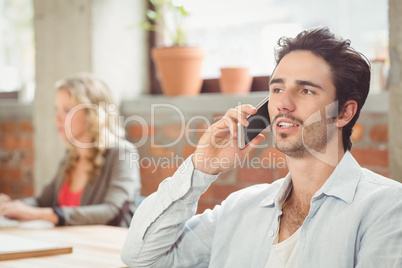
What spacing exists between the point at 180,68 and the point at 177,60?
0.04 m

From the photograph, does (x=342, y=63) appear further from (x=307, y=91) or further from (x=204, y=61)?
(x=204, y=61)

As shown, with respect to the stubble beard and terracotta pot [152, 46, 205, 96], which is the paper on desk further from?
terracotta pot [152, 46, 205, 96]

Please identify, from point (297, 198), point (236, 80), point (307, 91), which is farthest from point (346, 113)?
point (236, 80)

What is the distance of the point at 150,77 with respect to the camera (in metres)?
3.46

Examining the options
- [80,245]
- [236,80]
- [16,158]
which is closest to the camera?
[80,245]

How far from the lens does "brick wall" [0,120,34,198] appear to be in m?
4.11

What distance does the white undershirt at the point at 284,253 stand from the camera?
1435mm

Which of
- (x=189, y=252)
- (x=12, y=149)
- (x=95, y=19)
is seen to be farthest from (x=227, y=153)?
(x=12, y=149)

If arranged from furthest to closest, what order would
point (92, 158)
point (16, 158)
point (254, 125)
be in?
point (16, 158)
point (92, 158)
point (254, 125)

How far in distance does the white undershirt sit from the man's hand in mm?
262

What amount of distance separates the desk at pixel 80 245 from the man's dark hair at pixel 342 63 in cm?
76

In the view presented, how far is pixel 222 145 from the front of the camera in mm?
1670

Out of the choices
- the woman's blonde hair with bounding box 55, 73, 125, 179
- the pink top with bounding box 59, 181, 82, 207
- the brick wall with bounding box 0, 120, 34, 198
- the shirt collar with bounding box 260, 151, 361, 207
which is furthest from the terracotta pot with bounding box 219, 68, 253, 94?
the brick wall with bounding box 0, 120, 34, 198

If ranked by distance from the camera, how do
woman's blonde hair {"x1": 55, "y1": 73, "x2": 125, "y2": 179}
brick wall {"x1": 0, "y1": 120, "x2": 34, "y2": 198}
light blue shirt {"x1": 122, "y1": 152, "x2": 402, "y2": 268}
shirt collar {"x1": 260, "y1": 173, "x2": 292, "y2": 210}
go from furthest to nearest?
brick wall {"x1": 0, "y1": 120, "x2": 34, "y2": 198}, woman's blonde hair {"x1": 55, "y1": 73, "x2": 125, "y2": 179}, shirt collar {"x1": 260, "y1": 173, "x2": 292, "y2": 210}, light blue shirt {"x1": 122, "y1": 152, "x2": 402, "y2": 268}
